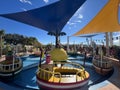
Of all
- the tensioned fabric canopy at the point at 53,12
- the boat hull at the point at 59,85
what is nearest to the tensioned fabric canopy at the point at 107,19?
the tensioned fabric canopy at the point at 53,12

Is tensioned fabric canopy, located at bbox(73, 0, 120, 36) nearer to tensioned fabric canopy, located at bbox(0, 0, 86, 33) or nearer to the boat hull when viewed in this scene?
tensioned fabric canopy, located at bbox(0, 0, 86, 33)

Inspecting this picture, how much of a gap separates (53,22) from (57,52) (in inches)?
88.4

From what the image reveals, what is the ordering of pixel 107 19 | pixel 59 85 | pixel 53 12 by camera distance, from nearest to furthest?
pixel 59 85
pixel 53 12
pixel 107 19

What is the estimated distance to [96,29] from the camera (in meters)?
9.98

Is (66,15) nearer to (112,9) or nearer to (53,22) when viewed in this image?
(53,22)

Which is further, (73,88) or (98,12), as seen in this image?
(98,12)

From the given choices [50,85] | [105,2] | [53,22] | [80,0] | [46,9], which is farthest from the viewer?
[53,22]

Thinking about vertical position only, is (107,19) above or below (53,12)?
below

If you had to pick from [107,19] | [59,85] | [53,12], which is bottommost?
[59,85]

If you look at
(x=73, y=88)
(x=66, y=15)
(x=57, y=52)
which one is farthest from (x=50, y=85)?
(x=66, y=15)

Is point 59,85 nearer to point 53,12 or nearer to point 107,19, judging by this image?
point 53,12

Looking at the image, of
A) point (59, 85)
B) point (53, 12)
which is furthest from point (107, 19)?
point (59, 85)

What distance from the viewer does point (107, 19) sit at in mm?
8367

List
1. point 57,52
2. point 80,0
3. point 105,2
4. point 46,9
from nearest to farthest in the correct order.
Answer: point 80,0
point 105,2
point 46,9
point 57,52
